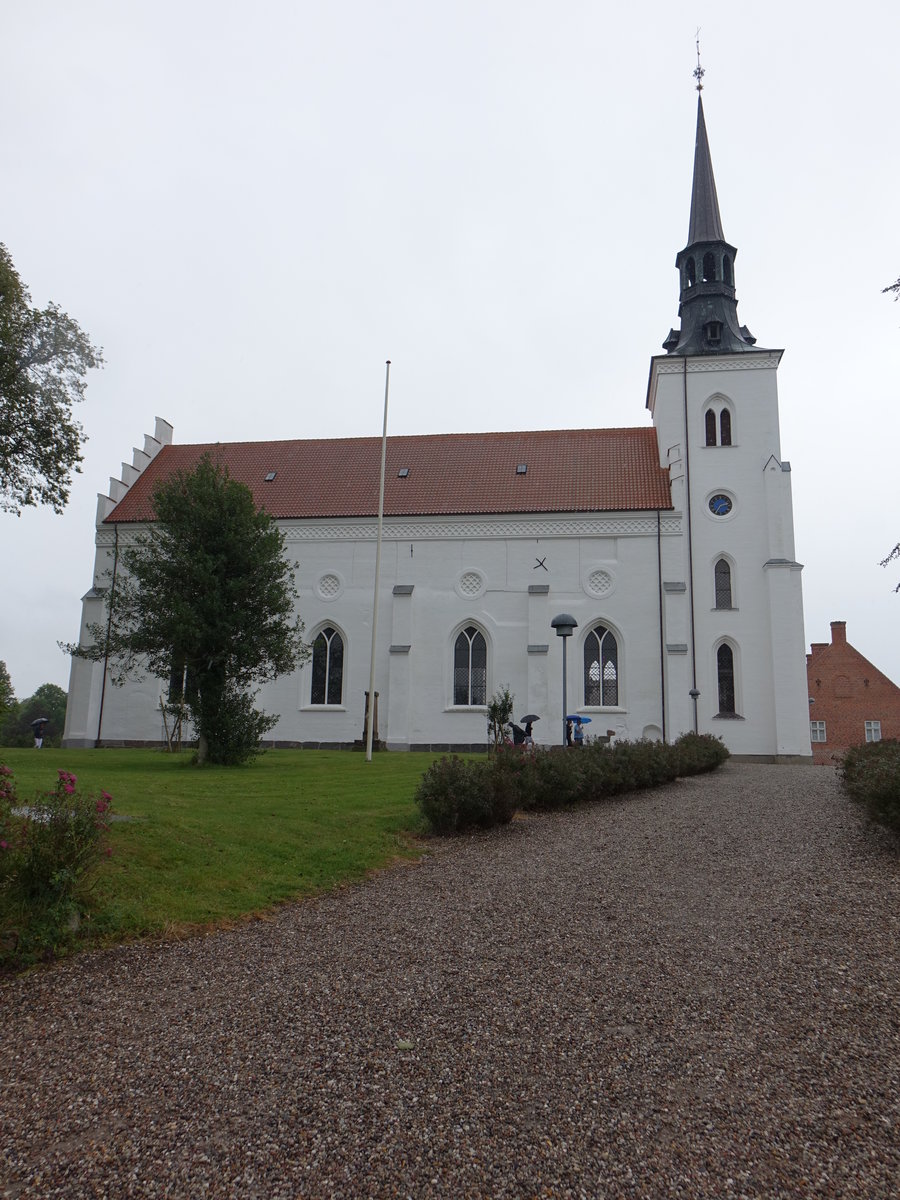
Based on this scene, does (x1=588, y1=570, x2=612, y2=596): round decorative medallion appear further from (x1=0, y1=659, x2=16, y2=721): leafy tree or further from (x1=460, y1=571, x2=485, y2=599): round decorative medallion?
(x1=0, y1=659, x2=16, y2=721): leafy tree

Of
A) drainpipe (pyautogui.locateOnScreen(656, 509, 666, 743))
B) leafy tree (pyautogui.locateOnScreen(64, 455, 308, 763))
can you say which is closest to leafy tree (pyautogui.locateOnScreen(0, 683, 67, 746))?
leafy tree (pyautogui.locateOnScreen(64, 455, 308, 763))

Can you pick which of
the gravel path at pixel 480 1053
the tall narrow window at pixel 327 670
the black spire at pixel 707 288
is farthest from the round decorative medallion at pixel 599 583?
the gravel path at pixel 480 1053

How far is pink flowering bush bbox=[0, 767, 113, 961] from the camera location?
5926mm

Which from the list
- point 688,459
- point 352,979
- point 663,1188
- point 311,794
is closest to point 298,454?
point 688,459

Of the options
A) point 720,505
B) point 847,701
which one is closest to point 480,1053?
point 720,505

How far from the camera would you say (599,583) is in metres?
29.0

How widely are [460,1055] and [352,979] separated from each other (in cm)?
140

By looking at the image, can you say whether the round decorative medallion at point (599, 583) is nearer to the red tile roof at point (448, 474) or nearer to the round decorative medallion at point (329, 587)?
the red tile roof at point (448, 474)

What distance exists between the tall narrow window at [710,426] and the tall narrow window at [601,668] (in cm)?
821

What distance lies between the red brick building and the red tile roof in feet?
55.1

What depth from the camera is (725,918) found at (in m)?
6.91

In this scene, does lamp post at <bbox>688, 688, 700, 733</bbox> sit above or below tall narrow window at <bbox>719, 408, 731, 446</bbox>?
below

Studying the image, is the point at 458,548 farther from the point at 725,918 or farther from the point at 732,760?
the point at 725,918

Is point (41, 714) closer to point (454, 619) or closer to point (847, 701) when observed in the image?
point (454, 619)
